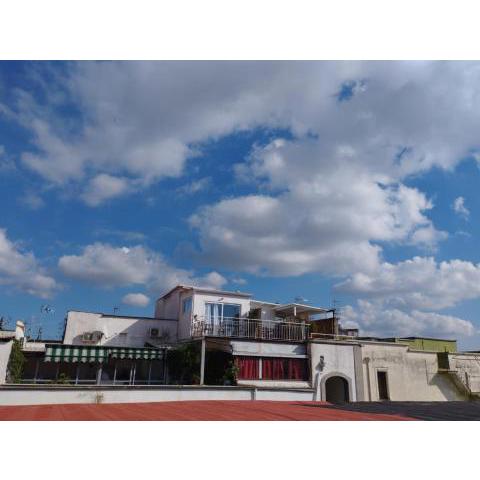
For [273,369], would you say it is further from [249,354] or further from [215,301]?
[215,301]

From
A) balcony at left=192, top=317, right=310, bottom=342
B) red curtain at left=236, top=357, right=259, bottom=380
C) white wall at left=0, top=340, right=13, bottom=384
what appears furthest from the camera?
balcony at left=192, top=317, right=310, bottom=342

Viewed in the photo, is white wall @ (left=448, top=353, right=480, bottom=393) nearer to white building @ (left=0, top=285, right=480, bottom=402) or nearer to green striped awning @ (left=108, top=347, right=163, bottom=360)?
white building @ (left=0, top=285, right=480, bottom=402)

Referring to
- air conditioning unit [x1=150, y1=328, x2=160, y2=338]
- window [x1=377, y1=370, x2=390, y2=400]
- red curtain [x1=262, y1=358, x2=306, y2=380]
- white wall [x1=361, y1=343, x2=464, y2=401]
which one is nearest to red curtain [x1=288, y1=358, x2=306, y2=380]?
red curtain [x1=262, y1=358, x2=306, y2=380]

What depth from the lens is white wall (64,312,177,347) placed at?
24.7 meters

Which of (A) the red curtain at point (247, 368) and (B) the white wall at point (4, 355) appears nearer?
(B) the white wall at point (4, 355)

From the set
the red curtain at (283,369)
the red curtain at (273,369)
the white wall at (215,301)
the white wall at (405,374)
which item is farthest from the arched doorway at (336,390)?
the white wall at (215,301)

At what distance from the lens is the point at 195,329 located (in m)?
23.9

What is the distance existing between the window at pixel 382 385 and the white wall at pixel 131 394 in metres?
6.48

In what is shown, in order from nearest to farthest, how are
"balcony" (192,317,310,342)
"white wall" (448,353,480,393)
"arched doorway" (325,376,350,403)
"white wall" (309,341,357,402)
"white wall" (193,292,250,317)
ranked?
"white wall" (309,341,357,402) < "arched doorway" (325,376,350,403) < "balcony" (192,317,310,342) < "white wall" (193,292,250,317) < "white wall" (448,353,480,393)

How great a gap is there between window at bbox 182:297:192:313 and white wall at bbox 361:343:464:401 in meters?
11.2

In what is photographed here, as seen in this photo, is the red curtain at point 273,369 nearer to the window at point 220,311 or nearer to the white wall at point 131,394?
the white wall at point 131,394

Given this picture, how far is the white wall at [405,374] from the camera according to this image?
2450cm

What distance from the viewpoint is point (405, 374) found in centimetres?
2584

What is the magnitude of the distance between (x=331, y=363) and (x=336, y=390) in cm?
261
